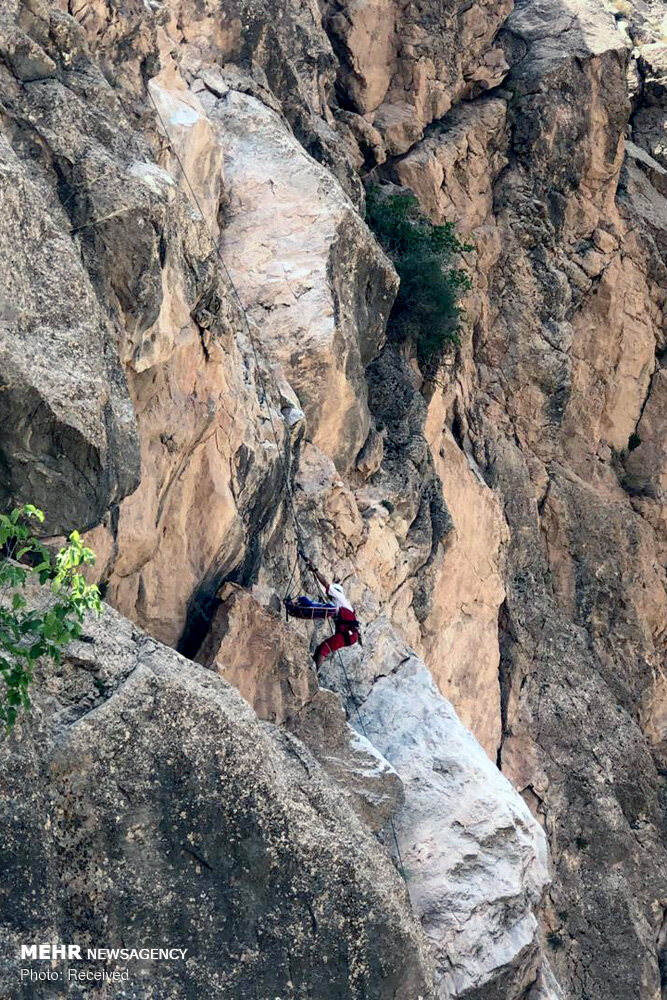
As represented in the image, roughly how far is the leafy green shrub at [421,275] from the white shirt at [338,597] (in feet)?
23.8

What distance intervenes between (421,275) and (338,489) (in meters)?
6.23

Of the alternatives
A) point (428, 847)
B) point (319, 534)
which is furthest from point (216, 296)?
point (428, 847)

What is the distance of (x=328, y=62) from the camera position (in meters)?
23.7

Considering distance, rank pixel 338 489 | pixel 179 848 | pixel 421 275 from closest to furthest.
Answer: pixel 179 848 < pixel 338 489 < pixel 421 275

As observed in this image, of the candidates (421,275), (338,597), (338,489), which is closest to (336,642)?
(338,597)

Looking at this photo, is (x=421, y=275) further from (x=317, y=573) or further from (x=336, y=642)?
(x=336, y=642)

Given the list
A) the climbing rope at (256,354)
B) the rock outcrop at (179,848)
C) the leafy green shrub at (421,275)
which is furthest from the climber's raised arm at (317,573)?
the leafy green shrub at (421,275)

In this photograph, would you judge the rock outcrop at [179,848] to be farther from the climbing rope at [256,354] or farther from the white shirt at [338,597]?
the climbing rope at [256,354]

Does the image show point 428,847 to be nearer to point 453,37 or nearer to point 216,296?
point 216,296

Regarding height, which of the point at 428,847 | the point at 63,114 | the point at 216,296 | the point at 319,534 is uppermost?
the point at 63,114

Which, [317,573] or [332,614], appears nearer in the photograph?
[332,614]

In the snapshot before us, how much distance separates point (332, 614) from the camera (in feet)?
53.0

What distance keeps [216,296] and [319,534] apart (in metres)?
3.79

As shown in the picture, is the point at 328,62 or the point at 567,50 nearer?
the point at 328,62
